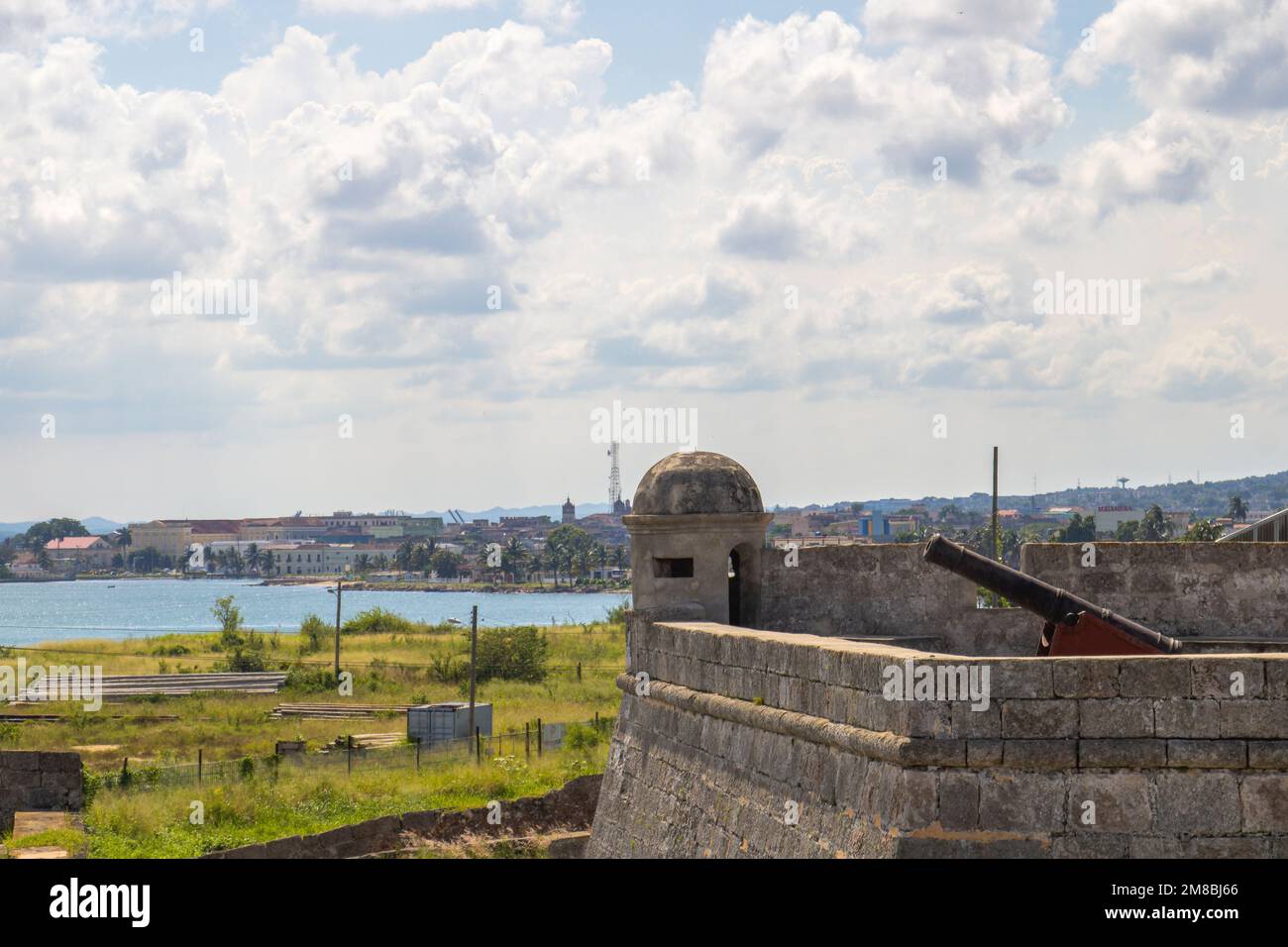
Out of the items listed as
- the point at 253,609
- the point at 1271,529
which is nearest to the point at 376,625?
the point at 1271,529

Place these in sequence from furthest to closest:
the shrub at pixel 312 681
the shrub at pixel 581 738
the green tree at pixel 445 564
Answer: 1. the green tree at pixel 445 564
2. the shrub at pixel 312 681
3. the shrub at pixel 581 738

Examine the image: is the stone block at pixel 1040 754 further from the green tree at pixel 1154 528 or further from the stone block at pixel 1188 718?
the green tree at pixel 1154 528

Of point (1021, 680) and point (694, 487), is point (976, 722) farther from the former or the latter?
point (694, 487)

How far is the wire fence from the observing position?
24.8 meters

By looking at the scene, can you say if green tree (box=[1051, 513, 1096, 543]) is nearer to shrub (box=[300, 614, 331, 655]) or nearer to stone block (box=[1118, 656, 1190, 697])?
shrub (box=[300, 614, 331, 655])

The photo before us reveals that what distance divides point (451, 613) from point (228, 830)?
107 metres

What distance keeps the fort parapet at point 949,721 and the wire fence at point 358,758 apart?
13.2 meters

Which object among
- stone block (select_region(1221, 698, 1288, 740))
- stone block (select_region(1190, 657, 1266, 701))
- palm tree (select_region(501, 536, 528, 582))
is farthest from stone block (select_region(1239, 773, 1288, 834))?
palm tree (select_region(501, 536, 528, 582))

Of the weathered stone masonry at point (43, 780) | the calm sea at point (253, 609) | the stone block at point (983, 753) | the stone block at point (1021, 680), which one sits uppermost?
the stone block at point (1021, 680)

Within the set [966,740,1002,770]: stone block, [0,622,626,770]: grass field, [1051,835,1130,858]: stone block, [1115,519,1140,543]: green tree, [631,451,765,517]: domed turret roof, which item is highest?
[631,451,765,517]: domed turret roof

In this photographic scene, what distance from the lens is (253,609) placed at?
144m

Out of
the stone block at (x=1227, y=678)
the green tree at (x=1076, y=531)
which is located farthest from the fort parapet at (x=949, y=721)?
the green tree at (x=1076, y=531)

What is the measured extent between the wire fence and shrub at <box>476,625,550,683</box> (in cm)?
1508

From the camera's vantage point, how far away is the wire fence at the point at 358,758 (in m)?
24.8
